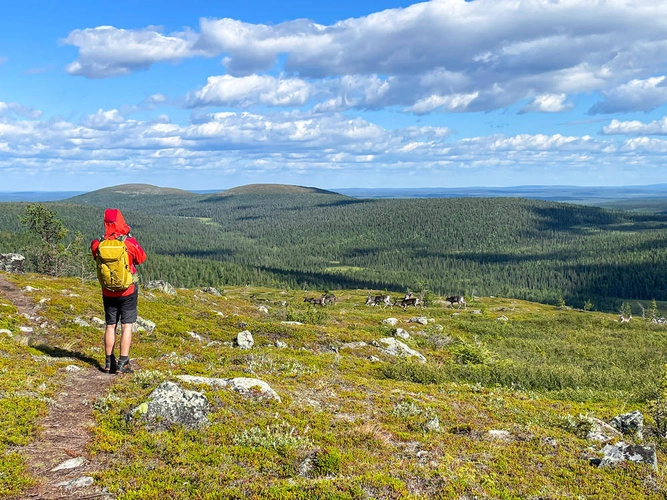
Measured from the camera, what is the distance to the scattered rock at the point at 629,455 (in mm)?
10625

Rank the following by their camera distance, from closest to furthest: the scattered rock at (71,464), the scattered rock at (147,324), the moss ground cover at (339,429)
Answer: the scattered rock at (71,464), the moss ground cover at (339,429), the scattered rock at (147,324)

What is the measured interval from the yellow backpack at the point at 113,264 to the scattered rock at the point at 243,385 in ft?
12.2

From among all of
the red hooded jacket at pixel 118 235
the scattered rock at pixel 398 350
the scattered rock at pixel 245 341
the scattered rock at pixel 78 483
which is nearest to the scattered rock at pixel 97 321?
the scattered rock at pixel 245 341

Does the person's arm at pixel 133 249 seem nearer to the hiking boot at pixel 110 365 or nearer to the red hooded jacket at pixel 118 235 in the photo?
the red hooded jacket at pixel 118 235

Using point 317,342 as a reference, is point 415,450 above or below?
above

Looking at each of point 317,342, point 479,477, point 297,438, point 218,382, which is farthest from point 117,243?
point 317,342

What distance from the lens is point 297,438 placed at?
35.4 feet

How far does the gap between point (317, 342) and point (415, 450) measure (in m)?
18.0

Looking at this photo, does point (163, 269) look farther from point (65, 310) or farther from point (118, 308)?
point (118, 308)

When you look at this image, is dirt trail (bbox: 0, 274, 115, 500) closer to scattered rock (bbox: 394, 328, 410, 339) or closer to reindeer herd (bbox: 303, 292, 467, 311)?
scattered rock (bbox: 394, 328, 410, 339)

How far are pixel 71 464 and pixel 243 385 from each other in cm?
534

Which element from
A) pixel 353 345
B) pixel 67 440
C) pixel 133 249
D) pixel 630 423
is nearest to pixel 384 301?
pixel 353 345

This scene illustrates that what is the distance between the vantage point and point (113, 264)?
43.7 ft

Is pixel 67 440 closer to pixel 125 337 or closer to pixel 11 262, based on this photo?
pixel 125 337
